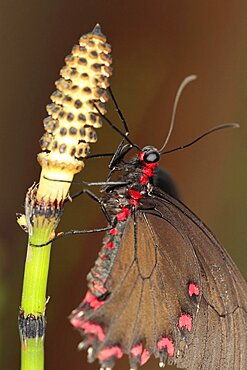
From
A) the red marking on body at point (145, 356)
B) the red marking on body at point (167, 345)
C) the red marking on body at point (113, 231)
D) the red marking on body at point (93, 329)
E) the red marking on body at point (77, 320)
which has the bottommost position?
the red marking on body at point (145, 356)

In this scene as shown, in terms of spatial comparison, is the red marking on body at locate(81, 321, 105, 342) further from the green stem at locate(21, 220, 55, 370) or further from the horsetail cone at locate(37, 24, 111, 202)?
the horsetail cone at locate(37, 24, 111, 202)

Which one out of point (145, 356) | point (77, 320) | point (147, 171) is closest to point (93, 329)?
A: point (77, 320)

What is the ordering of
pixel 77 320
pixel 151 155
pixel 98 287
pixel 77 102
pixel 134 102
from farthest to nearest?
pixel 134 102, pixel 151 155, pixel 98 287, pixel 77 320, pixel 77 102

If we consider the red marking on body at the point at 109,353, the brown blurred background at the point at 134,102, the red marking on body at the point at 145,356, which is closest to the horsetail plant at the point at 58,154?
the red marking on body at the point at 109,353

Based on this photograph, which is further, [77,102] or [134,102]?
[134,102]

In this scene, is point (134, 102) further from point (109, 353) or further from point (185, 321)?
point (109, 353)

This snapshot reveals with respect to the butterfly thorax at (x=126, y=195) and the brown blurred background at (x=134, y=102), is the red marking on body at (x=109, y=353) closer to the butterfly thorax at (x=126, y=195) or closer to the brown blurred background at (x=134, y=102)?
the butterfly thorax at (x=126, y=195)

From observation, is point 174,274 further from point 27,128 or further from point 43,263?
point 27,128
